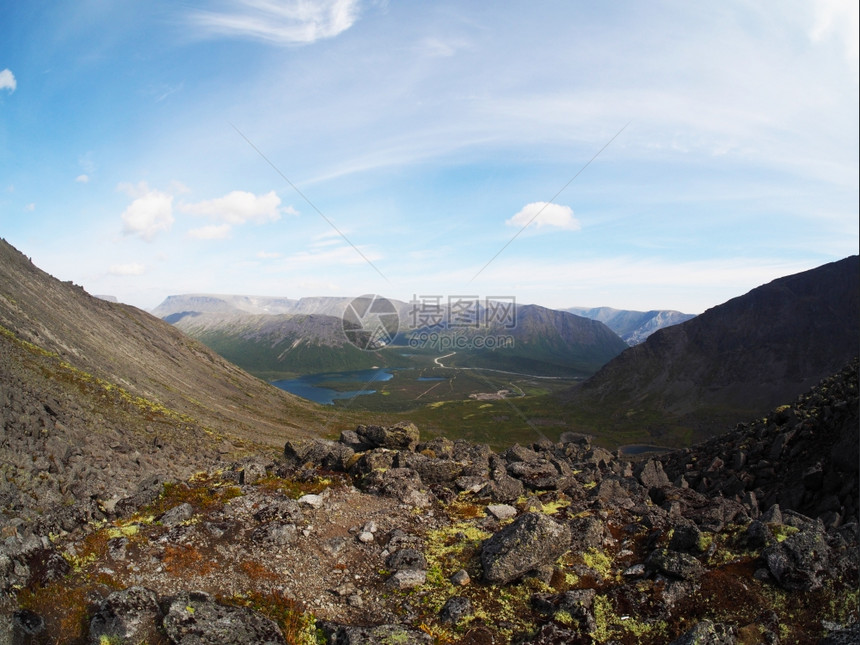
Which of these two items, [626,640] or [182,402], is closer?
[626,640]

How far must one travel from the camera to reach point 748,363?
572 ft

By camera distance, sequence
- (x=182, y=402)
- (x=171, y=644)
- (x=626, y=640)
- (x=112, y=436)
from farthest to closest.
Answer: (x=182, y=402) < (x=112, y=436) < (x=626, y=640) < (x=171, y=644)

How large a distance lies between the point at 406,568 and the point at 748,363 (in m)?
206

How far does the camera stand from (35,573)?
12.2 metres

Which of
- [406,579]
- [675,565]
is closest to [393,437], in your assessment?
[406,579]

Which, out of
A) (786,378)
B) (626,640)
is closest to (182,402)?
(626,640)

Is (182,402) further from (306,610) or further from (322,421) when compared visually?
(306,610)

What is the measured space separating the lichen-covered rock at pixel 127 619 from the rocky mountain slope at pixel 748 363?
5882 inches

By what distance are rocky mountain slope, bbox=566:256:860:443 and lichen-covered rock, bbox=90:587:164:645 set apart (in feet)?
490

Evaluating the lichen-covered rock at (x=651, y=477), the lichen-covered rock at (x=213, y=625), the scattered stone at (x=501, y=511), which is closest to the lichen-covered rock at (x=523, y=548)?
the scattered stone at (x=501, y=511)

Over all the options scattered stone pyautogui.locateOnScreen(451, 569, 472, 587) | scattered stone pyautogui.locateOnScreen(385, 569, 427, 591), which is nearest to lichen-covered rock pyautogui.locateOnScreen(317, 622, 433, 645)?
scattered stone pyautogui.locateOnScreen(385, 569, 427, 591)

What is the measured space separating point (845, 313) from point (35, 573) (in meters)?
231

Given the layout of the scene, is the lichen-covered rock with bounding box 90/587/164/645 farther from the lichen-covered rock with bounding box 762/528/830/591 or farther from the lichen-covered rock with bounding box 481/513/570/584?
the lichen-covered rock with bounding box 762/528/830/591

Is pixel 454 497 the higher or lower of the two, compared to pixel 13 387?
lower
